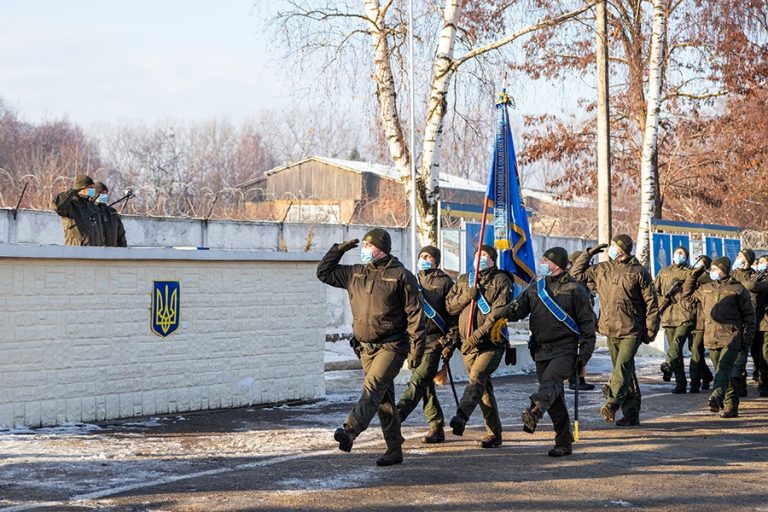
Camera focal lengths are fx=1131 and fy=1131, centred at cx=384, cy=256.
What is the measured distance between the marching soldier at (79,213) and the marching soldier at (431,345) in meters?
4.02

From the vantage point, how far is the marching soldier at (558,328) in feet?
30.8

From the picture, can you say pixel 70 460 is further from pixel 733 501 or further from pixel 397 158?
pixel 397 158

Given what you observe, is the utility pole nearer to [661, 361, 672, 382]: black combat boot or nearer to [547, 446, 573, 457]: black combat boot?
[661, 361, 672, 382]: black combat boot

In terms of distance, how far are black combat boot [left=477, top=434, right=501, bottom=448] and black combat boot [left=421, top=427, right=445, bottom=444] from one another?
0.38m

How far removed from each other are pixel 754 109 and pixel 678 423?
731 inches

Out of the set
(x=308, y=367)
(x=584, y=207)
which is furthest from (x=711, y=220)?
(x=308, y=367)

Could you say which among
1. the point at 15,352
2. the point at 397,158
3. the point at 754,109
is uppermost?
the point at 754,109

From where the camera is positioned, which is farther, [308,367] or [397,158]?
[397,158]

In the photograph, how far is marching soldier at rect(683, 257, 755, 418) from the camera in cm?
1235

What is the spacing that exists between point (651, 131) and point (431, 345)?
45.0 feet

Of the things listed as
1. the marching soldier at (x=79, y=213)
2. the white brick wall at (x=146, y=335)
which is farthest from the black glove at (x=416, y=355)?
the marching soldier at (x=79, y=213)

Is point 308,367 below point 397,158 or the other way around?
below

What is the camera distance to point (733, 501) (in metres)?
7.59

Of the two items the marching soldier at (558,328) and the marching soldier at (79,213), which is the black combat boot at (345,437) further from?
the marching soldier at (79,213)
